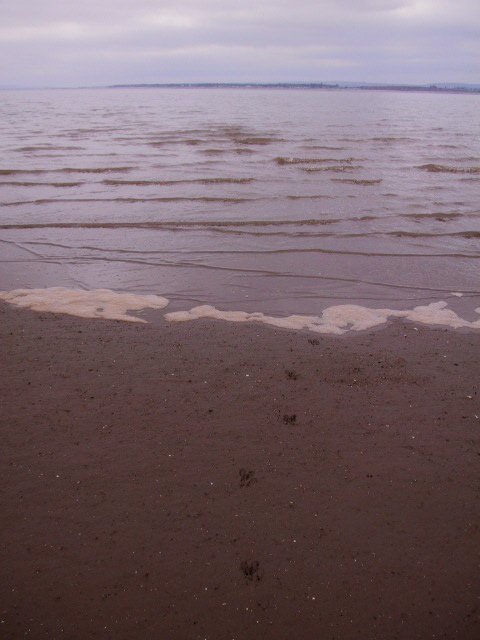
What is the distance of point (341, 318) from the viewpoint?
582 centimetres

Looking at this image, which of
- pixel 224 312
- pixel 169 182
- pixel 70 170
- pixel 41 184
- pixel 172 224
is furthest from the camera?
pixel 70 170

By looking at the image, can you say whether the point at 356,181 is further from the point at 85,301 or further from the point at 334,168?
the point at 85,301

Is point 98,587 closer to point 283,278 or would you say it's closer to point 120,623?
point 120,623

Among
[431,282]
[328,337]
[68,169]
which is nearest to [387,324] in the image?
[328,337]

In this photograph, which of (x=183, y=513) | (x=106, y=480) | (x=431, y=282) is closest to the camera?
(x=183, y=513)

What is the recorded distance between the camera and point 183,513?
3.07 m

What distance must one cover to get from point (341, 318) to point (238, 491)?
3.10 metres

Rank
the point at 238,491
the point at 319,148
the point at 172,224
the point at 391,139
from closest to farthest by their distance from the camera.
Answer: the point at 238,491
the point at 172,224
the point at 319,148
the point at 391,139

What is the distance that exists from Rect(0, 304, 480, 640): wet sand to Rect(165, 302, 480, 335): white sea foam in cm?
63

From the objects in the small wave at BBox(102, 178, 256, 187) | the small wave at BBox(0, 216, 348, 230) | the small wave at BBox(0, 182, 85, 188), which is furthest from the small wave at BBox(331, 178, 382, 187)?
the small wave at BBox(0, 182, 85, 188)

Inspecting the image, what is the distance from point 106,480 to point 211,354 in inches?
71.1

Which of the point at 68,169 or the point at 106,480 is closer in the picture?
the point at 106,480

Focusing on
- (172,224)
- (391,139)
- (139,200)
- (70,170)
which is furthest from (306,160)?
(172,224)

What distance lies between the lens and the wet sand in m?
2.56
